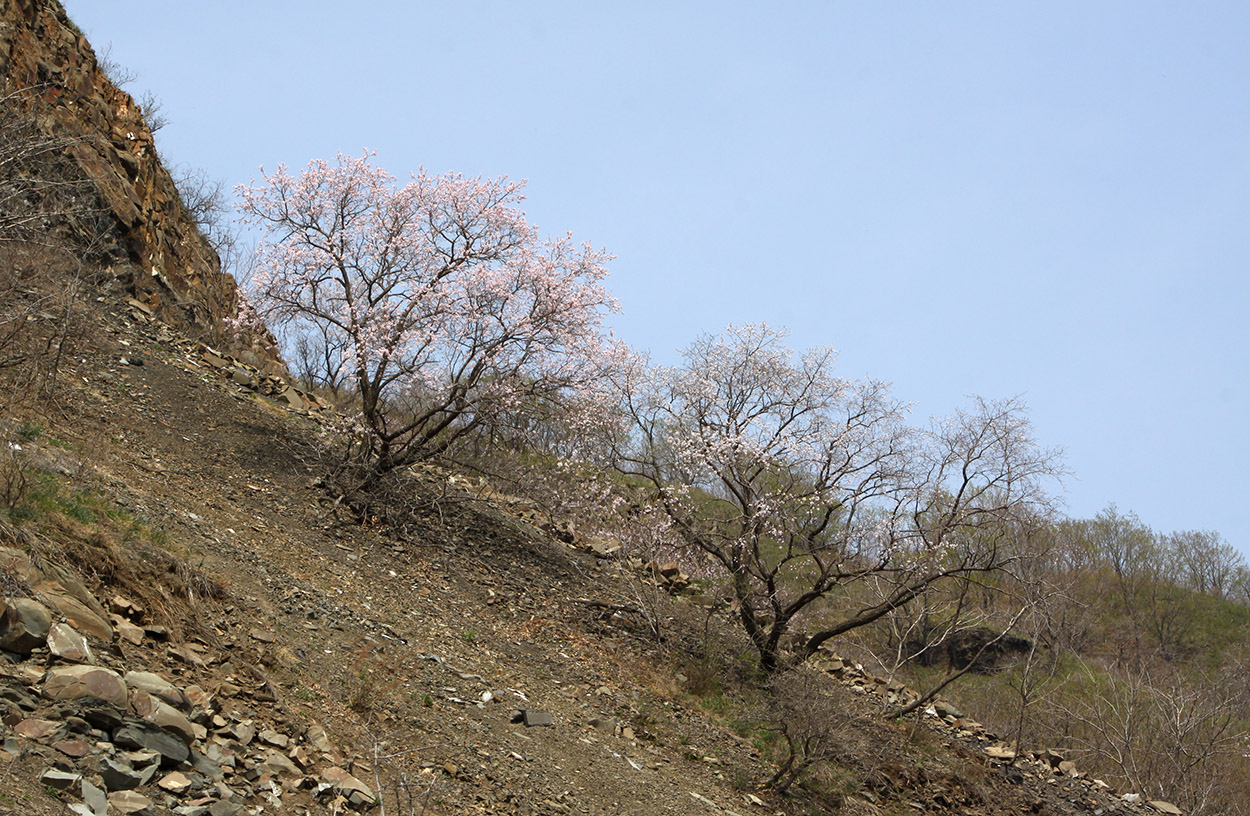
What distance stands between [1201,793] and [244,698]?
18513mm

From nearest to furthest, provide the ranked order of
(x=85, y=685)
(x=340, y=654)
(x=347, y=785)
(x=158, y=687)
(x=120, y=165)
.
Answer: (x=85, y=685) → (x=158, y=687) → (x=347, y=785) → (x=340, y=654) → (x=120, y=165)

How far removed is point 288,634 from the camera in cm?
840

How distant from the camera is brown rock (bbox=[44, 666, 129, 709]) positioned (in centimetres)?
512

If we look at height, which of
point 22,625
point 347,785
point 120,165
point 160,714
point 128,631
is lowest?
point 347,785

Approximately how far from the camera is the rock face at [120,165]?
1783cm

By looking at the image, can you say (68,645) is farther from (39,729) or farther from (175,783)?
(175,783)

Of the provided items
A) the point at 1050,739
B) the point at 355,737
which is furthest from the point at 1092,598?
the point at 355,737

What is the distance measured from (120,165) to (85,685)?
1843 centimetres

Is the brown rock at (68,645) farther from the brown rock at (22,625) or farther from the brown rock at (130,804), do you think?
the brown rock at (130,804)

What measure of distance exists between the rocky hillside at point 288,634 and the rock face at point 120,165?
94mm

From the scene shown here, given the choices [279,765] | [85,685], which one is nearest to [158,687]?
[85,685]

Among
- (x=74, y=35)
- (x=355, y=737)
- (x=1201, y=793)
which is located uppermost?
(x=74, y=35)

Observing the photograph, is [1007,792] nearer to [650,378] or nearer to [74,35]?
[650,378]

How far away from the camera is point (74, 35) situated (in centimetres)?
2020
